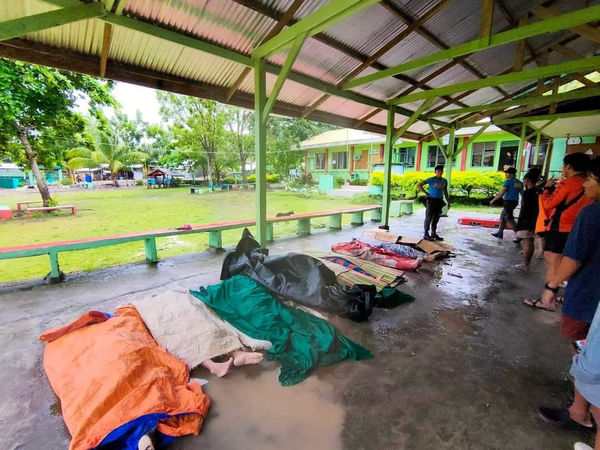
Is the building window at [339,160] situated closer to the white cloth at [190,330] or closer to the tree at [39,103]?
the tree at [39,103]

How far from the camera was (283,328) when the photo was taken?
2.88m

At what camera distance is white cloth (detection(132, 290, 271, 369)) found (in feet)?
8.29

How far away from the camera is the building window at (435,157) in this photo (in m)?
17.4

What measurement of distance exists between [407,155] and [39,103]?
18.1 meters

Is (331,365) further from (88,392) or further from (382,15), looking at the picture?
(382,15)

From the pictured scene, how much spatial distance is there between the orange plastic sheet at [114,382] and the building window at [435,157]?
18114mm

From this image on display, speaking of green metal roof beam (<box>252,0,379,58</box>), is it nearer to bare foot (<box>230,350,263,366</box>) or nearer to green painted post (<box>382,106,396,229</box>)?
bare foot (<box>230,350,263,366</box>)

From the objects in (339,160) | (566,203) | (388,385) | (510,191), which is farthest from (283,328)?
(339,160)

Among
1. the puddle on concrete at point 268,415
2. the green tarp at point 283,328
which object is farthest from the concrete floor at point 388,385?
the green tarp at point 283,328

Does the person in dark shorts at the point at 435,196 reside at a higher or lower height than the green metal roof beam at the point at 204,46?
lower

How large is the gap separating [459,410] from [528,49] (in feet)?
26.6

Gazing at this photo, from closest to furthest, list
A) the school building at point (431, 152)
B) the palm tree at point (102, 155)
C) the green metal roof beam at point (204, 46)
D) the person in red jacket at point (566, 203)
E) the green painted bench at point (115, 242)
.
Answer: the person in red jacket at point (566, 203) → the green metal roof beam at point (204, 46) → the green painted bench at point (115, 242) → the school building at point (431, 152) → the palm tree at point (102, 155)

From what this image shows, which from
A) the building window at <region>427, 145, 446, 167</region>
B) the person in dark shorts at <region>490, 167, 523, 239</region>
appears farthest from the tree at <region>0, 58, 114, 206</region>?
the building window at <region>427, 145, 446, 167</region>

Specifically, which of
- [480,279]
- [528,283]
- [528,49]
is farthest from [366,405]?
[528,49]
